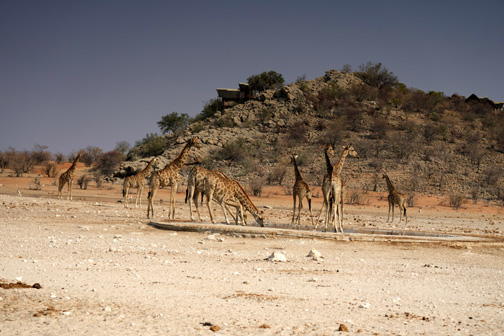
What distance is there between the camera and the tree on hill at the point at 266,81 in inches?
2625

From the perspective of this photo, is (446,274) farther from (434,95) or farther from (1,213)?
(434,95)

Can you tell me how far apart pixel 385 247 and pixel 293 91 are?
167 feet

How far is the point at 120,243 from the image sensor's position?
11.3 metres

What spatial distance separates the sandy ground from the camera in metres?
5.54

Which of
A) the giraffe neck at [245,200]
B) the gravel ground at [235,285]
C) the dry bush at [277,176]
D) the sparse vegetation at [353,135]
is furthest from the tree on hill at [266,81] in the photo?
the gravel ground at [235,285]

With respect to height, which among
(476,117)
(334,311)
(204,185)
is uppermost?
(476,117)

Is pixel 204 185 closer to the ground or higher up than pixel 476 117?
closer to the ground

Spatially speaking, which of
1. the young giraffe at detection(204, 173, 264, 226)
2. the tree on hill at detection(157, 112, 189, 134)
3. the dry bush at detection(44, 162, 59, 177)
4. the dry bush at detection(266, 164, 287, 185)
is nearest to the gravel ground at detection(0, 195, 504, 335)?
the young giraffe at detection(204, 173, 264, 226)

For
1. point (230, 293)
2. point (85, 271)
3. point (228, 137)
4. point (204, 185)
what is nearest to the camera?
point (230, 293)

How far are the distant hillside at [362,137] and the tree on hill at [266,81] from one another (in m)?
2.78

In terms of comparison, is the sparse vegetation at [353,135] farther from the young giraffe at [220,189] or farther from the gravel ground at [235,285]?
the gravel ground at [235,285]

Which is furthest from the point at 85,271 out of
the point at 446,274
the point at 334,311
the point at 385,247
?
the point at 385,247

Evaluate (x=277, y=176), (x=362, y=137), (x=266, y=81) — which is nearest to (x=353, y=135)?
(x=362, y=137)

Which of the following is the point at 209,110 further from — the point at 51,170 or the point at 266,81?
the point at 51,170
